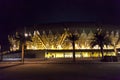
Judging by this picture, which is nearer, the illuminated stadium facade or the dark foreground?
the dark foreground

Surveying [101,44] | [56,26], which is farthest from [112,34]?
[101,44]

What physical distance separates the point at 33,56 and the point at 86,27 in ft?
132

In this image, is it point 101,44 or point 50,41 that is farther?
point 50,41

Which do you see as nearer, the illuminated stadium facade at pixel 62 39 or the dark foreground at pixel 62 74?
the dark foreground at pixel 62 74

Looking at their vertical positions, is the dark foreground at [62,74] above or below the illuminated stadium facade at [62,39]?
below

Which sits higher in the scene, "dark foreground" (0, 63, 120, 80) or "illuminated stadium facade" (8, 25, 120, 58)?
"illuminated stadium facade" (8, 25, 120, 58)

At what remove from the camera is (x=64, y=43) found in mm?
100000

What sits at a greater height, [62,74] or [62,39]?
[62,39]

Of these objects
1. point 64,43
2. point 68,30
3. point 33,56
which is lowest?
point 33,56

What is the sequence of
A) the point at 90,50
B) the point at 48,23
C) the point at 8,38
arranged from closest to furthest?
1. the point at 90,50
2. the point at 48,23
3. the point at 8,38

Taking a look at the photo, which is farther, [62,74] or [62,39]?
[62,39]

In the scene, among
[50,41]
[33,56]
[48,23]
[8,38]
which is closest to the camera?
[33,56]

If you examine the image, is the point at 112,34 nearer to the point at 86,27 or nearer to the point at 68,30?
the point at 86,27

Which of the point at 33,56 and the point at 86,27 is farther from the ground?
the point at 86,27
